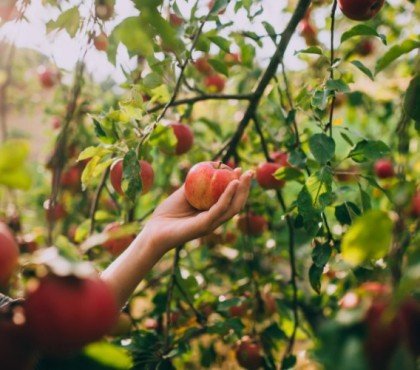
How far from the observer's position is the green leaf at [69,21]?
1.29 metres

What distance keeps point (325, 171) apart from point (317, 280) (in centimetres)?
34

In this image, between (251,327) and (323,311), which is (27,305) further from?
(323,311)

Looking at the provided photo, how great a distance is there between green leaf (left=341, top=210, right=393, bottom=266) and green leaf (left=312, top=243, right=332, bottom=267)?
0.78 metres

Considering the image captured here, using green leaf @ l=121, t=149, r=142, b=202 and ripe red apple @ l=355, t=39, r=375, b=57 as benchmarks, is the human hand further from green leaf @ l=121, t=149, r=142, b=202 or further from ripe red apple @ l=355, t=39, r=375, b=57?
ripe red apple @ l=355, t=39, r=375, b=57

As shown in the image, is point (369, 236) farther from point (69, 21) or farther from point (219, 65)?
point (219, 65)

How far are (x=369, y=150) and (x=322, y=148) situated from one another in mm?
177

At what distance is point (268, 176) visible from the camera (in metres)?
1.74

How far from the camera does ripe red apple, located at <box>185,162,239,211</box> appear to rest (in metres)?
1.35

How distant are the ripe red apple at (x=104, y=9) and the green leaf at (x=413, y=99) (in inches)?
27.0

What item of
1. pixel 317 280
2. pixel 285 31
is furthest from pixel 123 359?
pixel 285 31

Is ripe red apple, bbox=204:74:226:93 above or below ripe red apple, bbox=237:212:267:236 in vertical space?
above

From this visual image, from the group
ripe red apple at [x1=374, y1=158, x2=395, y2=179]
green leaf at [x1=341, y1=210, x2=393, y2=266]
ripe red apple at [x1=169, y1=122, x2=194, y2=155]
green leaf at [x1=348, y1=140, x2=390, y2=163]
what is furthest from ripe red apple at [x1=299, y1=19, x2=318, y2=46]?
green leaf at [x1=341, y1=210, x2=393, y2=266]

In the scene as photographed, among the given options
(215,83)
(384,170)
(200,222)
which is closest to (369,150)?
(200,222)

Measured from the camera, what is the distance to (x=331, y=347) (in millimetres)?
524
